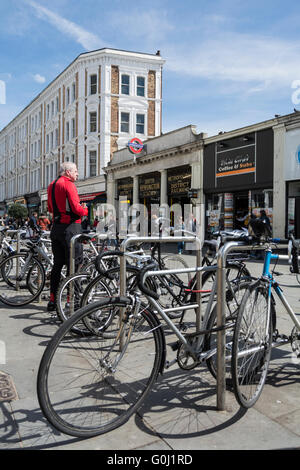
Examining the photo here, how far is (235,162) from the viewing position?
19.8m

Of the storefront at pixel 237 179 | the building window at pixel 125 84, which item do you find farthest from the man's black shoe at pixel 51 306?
the building window at pixel 125 84

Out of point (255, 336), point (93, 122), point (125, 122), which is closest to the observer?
point (255, 336)

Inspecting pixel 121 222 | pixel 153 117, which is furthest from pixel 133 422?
pixel 153 117

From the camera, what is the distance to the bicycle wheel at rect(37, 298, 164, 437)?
2268mm

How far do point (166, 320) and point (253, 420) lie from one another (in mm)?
817

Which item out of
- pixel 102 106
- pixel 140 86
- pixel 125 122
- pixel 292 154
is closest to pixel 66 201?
pixel 292 154

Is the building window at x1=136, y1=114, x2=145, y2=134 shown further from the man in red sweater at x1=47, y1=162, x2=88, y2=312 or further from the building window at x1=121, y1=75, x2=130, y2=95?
the man in red sweater at x1=47, y1=162, x2=88, y2=312

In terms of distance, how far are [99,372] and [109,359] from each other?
18 cm

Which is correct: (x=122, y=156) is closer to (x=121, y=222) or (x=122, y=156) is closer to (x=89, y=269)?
(x=121, y=222)

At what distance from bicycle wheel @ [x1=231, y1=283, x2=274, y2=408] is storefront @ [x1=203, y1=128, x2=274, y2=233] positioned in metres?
15.6

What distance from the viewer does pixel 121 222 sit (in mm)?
30891

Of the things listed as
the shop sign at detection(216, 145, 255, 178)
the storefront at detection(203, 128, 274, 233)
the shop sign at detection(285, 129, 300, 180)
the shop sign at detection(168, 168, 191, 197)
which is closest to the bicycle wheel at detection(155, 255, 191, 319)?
the shop sign at detection(285, 129, 300, 180)

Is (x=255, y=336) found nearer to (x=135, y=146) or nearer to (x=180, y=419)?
Answer: (x=180, y=419)

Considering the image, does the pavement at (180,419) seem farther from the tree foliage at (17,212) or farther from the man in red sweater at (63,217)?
the tree foliage at (17,212)
